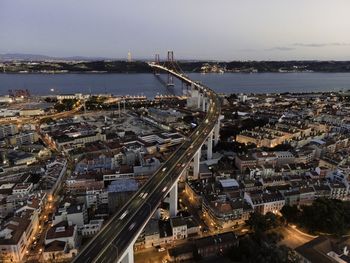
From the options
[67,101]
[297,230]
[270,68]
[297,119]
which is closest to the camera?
[297,230]

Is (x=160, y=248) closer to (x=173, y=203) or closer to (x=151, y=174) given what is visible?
(x=173, y=203)

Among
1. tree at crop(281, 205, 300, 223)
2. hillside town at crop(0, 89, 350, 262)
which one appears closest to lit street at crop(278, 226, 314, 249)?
tree at crop(281, 205, 300, 223)

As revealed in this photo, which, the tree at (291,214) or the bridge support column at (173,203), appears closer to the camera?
the tree at (291,214)

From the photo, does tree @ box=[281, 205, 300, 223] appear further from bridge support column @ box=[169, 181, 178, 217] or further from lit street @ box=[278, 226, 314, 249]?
bridge support column @ box=[169, 181, 178, 217]

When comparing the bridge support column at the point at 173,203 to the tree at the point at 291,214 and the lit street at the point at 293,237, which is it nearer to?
the lit street at the point at 293,237

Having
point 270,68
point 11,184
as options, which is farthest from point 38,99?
point 270,68

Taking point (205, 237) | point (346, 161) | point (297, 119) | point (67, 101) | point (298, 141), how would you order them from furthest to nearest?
1. point (67, 101)
2. point (297, 119)
3. point (298, 141)
4. point (346, 161)
5. point (205, 237)

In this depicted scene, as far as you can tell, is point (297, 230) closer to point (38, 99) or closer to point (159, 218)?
point (159, 218)


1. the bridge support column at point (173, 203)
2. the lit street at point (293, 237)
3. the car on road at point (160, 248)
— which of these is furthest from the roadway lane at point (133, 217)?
the lit street at point (293, 237)
